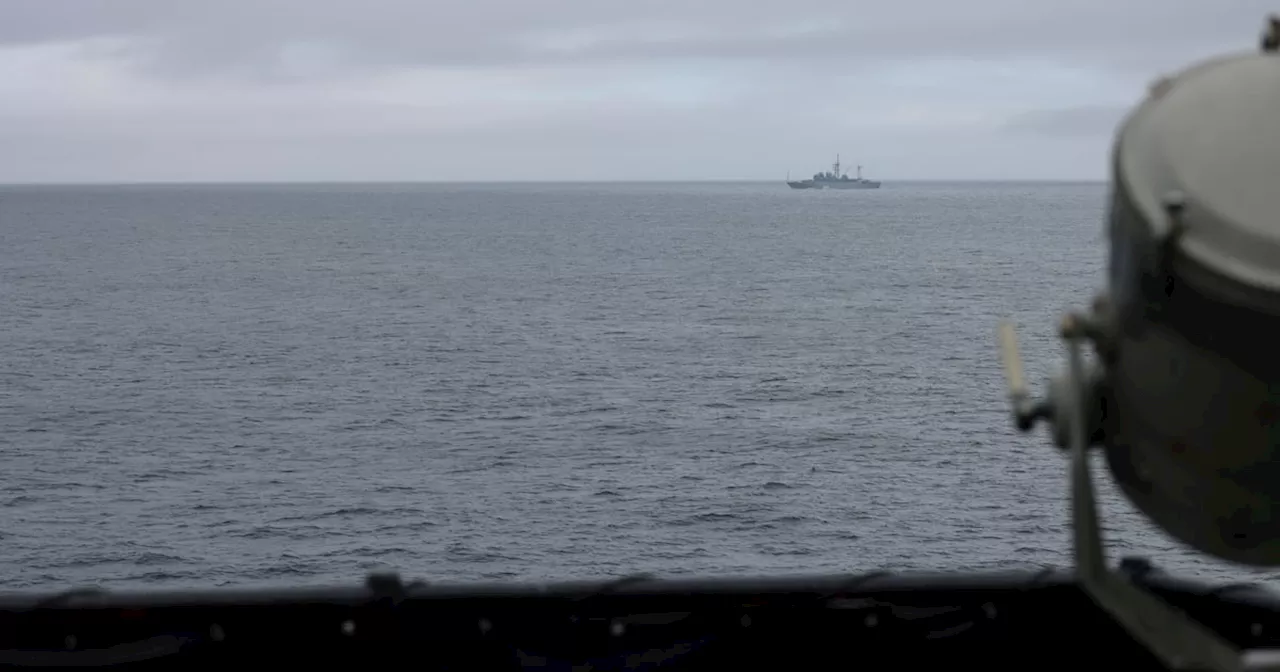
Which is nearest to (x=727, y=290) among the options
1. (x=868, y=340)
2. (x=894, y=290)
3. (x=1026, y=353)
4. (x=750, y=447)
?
(x=894, y=290)

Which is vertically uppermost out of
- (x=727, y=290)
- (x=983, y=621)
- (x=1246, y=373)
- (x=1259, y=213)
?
(x=1259, y=213)

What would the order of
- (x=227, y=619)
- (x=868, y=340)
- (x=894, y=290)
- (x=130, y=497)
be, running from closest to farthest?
1. (x=227, y=619)
2. (x=130, y=497)
3. (x=868, y=340)
4. (x=894, y=290)

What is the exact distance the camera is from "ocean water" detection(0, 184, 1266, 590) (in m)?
43.2

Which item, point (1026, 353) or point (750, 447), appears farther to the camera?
point (1026, 353)

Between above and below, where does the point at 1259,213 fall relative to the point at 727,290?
above

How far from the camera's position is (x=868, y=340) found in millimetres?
86750

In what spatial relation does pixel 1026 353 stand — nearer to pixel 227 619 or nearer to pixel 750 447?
pixel 750 447

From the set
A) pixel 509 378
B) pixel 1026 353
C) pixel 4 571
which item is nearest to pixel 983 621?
pixel 4 571

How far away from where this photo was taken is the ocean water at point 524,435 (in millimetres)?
43188

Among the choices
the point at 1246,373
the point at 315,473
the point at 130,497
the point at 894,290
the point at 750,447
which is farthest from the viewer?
the point at 894,290

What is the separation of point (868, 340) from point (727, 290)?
109 feet

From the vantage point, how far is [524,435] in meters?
59.2

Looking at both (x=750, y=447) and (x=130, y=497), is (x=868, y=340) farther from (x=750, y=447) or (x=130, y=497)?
(x=130, y=497)

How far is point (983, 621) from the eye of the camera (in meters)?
6.70
